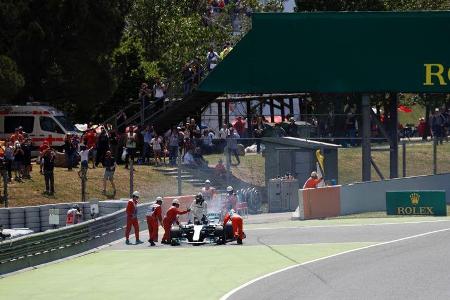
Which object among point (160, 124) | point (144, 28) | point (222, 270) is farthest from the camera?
point (144, 28)

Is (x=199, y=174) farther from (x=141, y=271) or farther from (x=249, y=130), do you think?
(x=141, y=271)

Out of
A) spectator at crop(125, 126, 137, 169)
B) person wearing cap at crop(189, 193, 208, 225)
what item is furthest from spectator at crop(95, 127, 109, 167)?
person wearing cap at crop(189, 193, 208, 225)

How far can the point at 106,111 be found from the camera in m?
63.5

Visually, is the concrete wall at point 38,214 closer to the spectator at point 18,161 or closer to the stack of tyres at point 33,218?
the stack of tyres at point 33,218

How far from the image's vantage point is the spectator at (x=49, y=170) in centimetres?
4069

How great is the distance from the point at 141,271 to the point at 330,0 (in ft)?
117

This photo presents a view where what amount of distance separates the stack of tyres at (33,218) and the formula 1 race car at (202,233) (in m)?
6.86

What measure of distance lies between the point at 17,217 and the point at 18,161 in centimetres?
521

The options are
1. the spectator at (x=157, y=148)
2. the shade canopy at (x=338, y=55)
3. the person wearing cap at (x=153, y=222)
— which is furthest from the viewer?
the spectator at (x=157, y=148)

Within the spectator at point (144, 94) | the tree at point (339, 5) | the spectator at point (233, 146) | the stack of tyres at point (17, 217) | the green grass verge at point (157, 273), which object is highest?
the tree at point (339, 5)

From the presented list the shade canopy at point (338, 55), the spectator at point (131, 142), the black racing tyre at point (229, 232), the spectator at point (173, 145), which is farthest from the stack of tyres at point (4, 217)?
the shade canopy at point (338, 55)

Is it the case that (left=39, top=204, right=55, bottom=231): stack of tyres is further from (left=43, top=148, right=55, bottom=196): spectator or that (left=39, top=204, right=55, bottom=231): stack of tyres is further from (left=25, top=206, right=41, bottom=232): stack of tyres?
(left=43, top=148, right=55, bottom=196): spectator

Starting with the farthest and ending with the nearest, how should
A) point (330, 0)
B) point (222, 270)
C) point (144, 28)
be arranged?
1. point (144, 28)
2. point (330, 0)
3. point (222, 270)

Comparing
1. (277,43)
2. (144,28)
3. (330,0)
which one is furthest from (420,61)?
(144,28)
